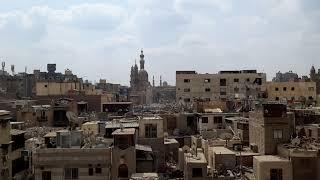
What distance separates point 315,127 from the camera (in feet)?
136

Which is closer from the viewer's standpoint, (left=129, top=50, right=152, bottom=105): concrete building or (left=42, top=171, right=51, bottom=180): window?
(left=42, top=171, right=51, bottom=180): window

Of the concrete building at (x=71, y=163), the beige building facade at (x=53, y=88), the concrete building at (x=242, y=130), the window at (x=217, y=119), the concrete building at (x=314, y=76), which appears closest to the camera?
the concrete building at (x=71, y=163)

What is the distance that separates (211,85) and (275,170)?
2026 inches

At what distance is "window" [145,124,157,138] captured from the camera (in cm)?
4138

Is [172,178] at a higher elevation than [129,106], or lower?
lower

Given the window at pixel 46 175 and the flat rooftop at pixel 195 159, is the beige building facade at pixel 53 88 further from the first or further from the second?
the window at pixel 46 175

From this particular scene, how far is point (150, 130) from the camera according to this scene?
136 feet

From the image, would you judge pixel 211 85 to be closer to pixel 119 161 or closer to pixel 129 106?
pixel 129 106

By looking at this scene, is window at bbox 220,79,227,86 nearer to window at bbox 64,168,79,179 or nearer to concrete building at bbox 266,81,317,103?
concrete building at bbox 266,81,317,103

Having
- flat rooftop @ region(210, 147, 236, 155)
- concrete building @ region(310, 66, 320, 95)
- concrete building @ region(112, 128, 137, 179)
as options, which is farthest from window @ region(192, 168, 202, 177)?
concrete building @ region(310, 66, 320, 95)

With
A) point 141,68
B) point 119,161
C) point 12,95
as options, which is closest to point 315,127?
point 119,161

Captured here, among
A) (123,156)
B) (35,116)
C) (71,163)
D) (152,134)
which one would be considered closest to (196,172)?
(123,156)

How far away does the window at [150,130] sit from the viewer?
41.4 meters

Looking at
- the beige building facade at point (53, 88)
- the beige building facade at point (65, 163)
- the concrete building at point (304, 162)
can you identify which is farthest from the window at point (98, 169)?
the beige building facade at point (53, 88)
